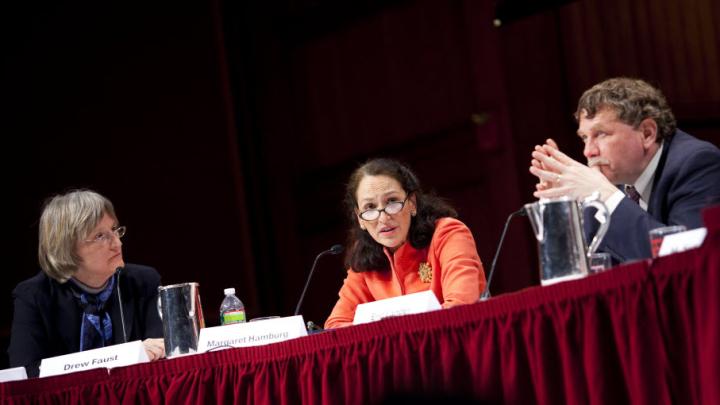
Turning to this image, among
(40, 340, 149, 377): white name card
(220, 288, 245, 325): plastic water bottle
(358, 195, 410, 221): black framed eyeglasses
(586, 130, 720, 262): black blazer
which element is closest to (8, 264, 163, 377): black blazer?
(220, 288, 245, 325): plastic water bottle

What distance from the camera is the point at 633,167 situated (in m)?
3.05

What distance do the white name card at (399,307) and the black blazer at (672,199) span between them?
1.90 ft

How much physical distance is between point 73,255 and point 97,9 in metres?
2.32

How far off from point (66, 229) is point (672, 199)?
1.94 metres

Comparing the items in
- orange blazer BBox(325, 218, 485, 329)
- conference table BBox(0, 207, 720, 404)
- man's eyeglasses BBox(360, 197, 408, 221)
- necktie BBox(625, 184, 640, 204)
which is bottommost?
conference table BBox(0, 207, 720, 404)

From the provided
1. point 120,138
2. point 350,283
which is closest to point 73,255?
point 350,283

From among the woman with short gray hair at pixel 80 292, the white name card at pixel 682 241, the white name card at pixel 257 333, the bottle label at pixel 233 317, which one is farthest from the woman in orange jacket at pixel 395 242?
the white name card at pixel 682 241

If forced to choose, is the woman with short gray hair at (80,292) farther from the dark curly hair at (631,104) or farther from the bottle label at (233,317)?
the dark curly hair at (631,104)

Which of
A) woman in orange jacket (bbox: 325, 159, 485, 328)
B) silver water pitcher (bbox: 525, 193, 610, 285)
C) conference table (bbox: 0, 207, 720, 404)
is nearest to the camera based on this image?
conference table (bbox: 0, 207, 720, 404)

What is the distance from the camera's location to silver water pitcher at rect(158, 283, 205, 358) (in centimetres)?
284

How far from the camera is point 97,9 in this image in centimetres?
545

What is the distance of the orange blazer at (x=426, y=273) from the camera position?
3.07 meters

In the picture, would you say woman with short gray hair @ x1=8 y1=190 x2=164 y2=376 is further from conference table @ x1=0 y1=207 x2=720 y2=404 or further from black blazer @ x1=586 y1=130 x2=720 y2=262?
black blazer @ x1=586 y1=130 x2=720 y2=262

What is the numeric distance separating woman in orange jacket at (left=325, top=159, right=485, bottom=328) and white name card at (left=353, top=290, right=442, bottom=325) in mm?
620
